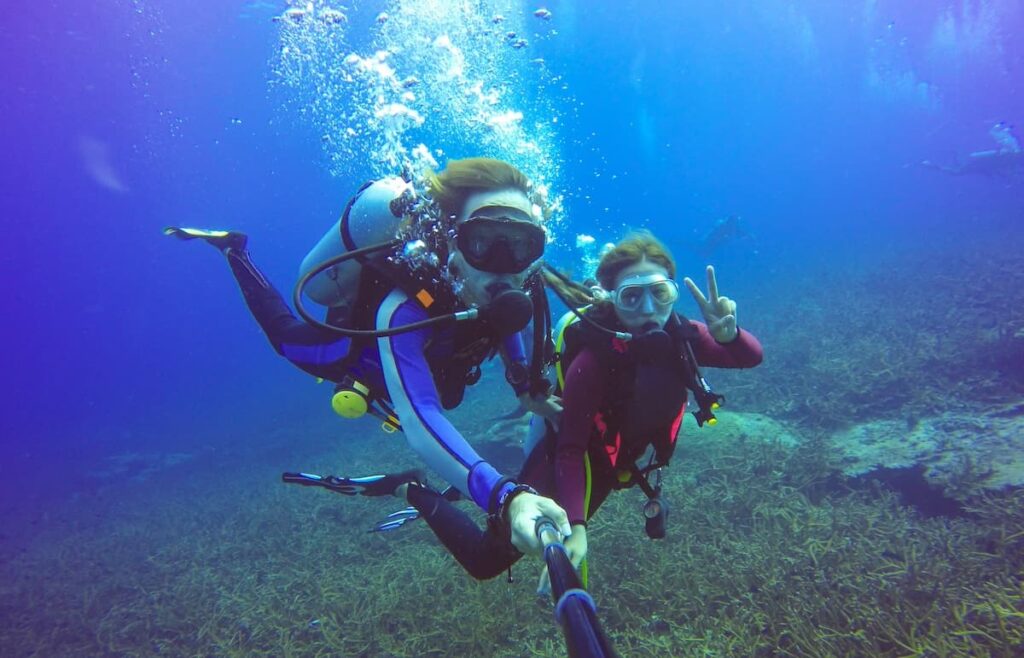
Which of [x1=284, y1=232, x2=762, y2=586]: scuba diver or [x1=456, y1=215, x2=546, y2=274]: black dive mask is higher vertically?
[x1=456, y1=215, x2=546, y2=274]: black dive mask

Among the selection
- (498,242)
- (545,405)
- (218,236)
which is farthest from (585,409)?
(218,236)

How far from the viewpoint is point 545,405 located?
358 cm

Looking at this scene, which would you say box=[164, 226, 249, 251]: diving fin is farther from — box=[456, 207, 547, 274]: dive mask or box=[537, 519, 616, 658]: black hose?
box=[537, 519, 616, 658]: black hose

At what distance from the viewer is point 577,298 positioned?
134 inches

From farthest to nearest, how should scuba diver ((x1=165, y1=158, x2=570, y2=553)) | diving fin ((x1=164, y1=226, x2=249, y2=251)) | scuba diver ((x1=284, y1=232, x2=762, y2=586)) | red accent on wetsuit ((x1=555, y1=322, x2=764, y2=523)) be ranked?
diving fin ((x1=164, y1=226, x2=249, y2=251)) < scuba diver ((x1=284, y1=232, x2=762, y2=586)) < red accent on wetsuit ((x1=555, y1=322, x2=764, y2=523)) < scuba diver ((x1=165, y1=158, x2=570, y2=553))

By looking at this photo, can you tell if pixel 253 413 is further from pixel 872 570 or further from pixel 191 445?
pixel 872 570

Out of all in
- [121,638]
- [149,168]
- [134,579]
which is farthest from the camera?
[149,168]

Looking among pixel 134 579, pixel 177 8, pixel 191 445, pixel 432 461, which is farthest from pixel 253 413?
pixel 432 461

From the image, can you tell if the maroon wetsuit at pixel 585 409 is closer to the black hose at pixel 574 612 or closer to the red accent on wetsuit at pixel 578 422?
the red accent on wetsuit at pixel 578 422

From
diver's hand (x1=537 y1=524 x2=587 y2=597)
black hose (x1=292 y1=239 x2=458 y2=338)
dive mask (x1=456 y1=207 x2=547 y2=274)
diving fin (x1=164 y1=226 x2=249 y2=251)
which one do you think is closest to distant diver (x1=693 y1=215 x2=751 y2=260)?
diving fin (x1=164 y1=226 x2=249 y2=251)

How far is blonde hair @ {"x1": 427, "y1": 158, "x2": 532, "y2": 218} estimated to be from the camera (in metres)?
2.87

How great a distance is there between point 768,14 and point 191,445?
94.6 metres

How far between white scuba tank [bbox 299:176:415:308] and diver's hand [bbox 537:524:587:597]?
7.17 ft

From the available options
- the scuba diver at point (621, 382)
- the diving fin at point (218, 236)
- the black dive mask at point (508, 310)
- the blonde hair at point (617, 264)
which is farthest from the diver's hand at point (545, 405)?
the diving fin at point (218, 236)
